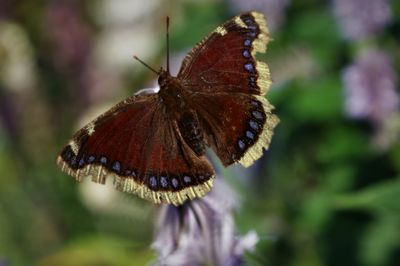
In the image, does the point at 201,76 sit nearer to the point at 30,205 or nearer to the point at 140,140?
the point at 140,140

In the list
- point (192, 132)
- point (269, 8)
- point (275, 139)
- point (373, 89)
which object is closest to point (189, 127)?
point (192, 132)

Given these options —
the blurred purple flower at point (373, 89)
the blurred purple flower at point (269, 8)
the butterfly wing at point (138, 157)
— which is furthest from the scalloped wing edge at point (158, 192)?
the blurred purple flower at point (269, 8)

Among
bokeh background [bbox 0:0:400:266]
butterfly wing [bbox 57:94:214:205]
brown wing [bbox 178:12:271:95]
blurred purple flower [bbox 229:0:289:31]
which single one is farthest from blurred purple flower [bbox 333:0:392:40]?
butterfly wing [bbox 57:94:214:205]

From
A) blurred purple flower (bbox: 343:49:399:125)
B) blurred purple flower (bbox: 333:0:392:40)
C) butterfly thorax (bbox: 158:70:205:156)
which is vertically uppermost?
blurred purple flower (bbox: 333:0:392:40)

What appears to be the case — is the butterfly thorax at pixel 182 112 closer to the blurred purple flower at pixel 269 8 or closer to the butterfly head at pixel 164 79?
the butterfly head at pixel 164 79

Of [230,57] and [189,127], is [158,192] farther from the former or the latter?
[230,57]

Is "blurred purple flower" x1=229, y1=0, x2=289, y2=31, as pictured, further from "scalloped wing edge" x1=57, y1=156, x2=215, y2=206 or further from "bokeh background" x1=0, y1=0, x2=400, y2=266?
"scalloped wing edge" x1=57, y1=156, x2=215, y2=206

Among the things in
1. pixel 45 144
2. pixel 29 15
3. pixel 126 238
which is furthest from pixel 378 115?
pixel 29 15
